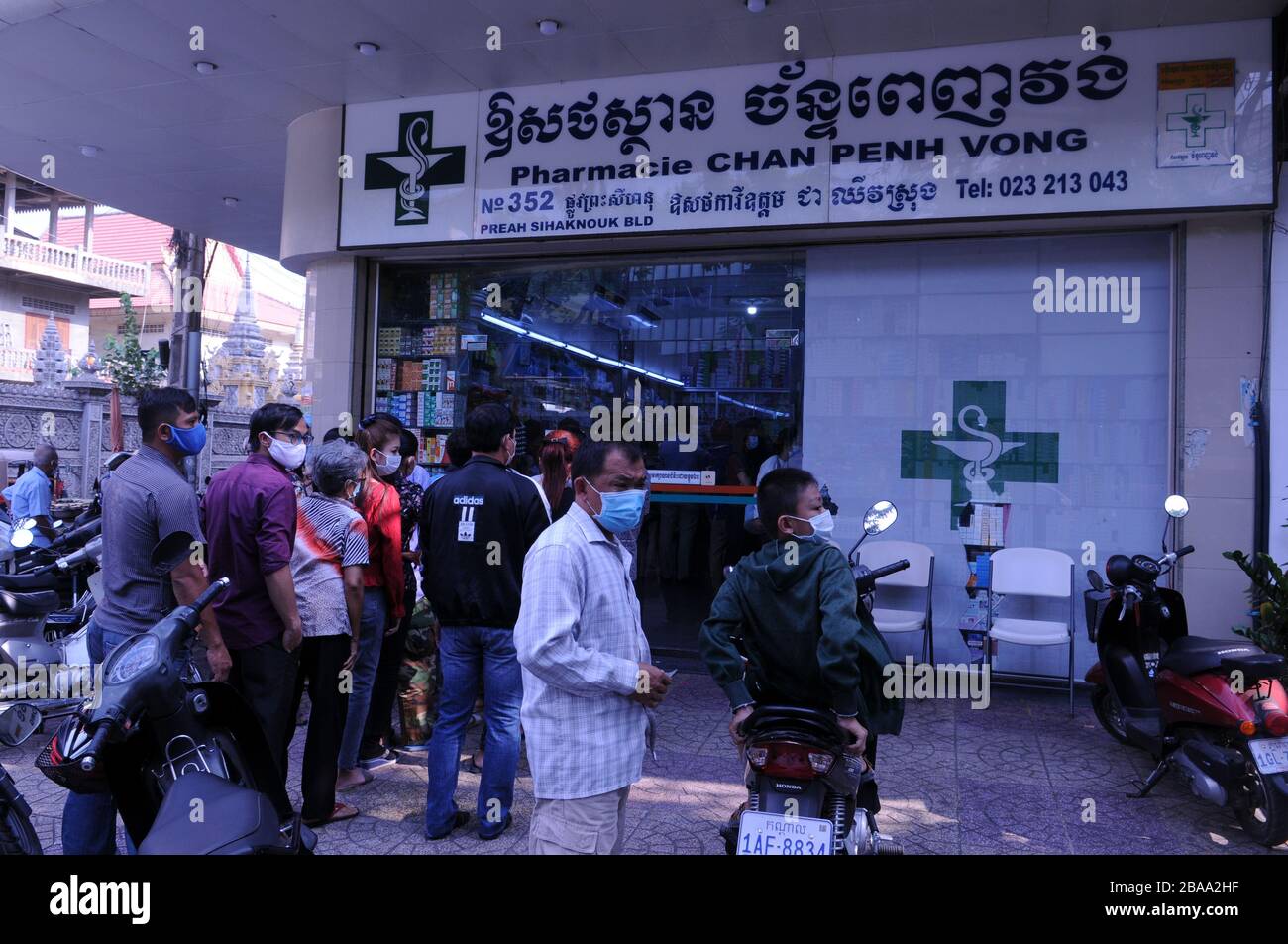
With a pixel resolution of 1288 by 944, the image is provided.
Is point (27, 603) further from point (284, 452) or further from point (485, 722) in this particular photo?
point (485, 722)

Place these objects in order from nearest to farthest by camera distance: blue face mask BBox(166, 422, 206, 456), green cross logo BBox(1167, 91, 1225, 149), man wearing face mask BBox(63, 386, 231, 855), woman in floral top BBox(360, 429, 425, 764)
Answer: man wearing face mask BBox(63, 386, 231, 855)
blue face mask BBox(166, 422, 206, 456)
woman in floral top BBox(360, 429, 425, 764)
green cross logo BBox(1167, 91, 1225, 149)

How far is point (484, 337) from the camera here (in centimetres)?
830

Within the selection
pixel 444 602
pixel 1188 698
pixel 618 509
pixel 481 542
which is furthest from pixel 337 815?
pixel 1188 698

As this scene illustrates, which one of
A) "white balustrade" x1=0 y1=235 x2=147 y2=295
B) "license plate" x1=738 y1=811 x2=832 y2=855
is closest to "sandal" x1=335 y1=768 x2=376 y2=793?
"license plate" x1=738 y1=811 x2=832 y2=855

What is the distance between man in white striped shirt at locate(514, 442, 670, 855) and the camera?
2.51m

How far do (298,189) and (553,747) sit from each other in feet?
23.1

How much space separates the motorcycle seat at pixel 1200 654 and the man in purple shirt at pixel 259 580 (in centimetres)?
398

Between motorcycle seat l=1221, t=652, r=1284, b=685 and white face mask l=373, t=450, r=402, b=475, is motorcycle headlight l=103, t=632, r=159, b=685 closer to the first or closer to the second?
white face mask l=373, t=450, r=402, b=475

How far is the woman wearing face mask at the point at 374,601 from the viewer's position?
4602 millimetres

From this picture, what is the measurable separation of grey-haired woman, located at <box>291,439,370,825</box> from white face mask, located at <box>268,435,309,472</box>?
0.47 feet

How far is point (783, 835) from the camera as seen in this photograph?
9.04 ft

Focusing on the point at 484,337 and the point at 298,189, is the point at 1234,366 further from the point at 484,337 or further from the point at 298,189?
the point at 298,189

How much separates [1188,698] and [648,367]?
4679 millimetres

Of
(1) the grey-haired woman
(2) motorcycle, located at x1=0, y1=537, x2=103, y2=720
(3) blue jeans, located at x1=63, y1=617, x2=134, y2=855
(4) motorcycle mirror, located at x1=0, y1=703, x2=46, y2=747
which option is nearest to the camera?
(4) motorcycle mirror, located at x1=0, y1=703, x2=46, y2=747
